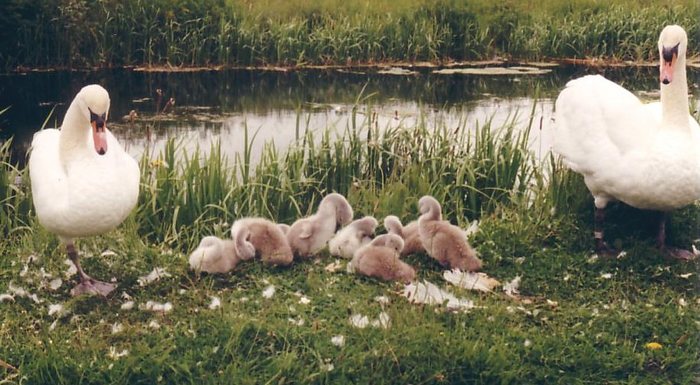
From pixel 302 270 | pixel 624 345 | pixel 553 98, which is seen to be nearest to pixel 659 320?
pixel 624 345

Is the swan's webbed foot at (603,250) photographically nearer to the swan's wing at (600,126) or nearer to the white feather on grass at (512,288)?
the swan's wing at (600,126)

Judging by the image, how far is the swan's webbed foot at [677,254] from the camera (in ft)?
18.5

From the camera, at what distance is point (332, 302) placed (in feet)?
16.1

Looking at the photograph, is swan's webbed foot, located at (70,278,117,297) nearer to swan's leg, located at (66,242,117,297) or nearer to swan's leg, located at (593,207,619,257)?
swan's leg, located at (66,242,117,297)

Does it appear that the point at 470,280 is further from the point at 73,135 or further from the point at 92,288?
the point at 73,135

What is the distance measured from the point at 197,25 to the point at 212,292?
35.4ft

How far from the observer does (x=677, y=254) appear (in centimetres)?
568

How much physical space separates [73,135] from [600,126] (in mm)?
3292

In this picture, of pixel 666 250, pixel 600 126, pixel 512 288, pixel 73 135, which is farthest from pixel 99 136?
pixel 666 250

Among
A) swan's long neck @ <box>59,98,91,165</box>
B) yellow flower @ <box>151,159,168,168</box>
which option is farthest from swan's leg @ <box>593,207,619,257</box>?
yellow flower @ <box>151,159,168,168</box>

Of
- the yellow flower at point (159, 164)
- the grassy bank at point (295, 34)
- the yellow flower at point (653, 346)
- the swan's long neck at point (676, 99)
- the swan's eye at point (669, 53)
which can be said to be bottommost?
the yellow flower at point (653, 346)

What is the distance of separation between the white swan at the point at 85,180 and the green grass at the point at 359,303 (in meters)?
0.43

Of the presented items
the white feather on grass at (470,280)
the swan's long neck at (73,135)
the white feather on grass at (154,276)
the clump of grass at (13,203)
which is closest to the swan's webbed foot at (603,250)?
the white feather on grass at (470,280)

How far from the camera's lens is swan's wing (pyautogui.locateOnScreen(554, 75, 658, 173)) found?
5.45m
